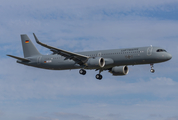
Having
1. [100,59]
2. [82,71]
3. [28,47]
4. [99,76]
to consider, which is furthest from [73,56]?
[28,47]

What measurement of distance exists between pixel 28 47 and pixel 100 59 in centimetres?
2050

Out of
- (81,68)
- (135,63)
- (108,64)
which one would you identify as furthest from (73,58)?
(135,63)

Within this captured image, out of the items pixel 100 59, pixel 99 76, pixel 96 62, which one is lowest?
pixel 99 76

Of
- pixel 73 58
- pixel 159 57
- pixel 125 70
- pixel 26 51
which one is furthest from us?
pixel 26 51

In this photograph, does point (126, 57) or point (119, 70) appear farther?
point (119, 70)

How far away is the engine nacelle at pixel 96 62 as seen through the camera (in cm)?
5903

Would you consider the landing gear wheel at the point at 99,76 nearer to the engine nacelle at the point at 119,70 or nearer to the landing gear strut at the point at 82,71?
the engine nacelle at the point at 119,70

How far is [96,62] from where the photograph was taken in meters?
59.1

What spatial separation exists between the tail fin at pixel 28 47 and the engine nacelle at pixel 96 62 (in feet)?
52.8

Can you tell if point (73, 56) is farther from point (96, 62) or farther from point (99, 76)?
point (99, 76)

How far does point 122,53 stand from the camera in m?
59.1

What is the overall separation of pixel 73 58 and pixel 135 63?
11.6 m

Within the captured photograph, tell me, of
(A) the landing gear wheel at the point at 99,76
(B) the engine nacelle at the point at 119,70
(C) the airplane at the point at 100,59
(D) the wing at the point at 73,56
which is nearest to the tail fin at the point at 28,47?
(C) the airplane at the point at 100,59

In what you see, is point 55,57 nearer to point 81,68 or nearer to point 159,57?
point 81,68
